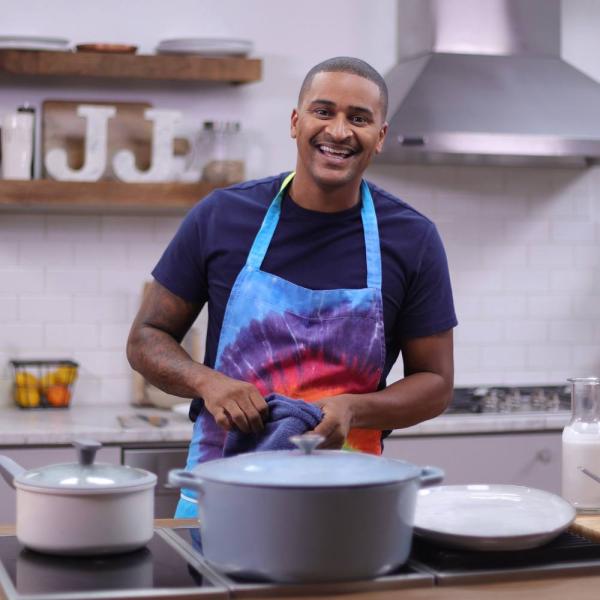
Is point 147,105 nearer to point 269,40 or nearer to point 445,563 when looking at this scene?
point 269,40

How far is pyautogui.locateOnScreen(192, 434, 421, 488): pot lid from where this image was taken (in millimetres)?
1593

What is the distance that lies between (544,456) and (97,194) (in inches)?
73.9

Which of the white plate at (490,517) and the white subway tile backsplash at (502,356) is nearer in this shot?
the white plate at (490,517)

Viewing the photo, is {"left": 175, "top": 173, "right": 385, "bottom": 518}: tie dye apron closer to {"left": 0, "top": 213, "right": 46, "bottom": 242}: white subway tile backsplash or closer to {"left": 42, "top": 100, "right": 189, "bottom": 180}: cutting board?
{"left": 42, "top": 100, "right": 189, "bottom": 180}: cutting board

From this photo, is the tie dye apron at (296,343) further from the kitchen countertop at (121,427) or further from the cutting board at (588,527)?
the kitchen countertop at (121,427)

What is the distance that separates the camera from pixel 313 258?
8.41ft

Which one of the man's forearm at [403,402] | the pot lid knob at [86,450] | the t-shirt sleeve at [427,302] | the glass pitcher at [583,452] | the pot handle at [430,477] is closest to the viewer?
the pot handle at [430,477]

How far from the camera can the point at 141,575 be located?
5.63 ft

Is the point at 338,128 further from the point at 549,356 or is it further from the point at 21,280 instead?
the point at 549,356

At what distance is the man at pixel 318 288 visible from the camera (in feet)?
8.17

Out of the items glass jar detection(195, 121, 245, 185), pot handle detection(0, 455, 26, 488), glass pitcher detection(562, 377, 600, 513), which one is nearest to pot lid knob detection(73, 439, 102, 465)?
pot handle detection(0, 455, 26, 488)

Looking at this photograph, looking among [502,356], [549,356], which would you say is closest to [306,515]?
[502,356]

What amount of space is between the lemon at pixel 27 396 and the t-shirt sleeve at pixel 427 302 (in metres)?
2.13

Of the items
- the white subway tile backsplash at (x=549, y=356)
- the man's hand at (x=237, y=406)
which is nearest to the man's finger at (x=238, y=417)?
the man's hand at (x=237, y=406)
